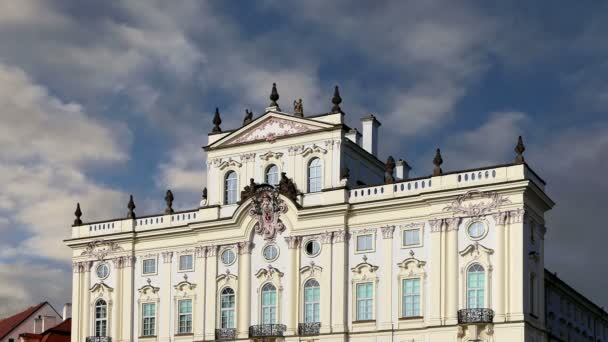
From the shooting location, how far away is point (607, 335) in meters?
85.9

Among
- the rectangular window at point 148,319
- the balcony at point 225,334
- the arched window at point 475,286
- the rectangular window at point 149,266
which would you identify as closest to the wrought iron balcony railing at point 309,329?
the balcony at point 225,334

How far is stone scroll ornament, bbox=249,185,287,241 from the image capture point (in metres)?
66.9

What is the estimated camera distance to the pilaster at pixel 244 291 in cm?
6669

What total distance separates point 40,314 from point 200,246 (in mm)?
28026

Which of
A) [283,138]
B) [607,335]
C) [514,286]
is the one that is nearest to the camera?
[514,286]

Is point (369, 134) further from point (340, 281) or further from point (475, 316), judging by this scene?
point (475, 316)

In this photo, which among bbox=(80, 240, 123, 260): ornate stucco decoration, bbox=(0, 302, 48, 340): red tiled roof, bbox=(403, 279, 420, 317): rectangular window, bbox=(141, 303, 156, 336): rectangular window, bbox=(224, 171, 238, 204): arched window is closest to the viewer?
bbox=(403, 279, 420, 317): rectangular window

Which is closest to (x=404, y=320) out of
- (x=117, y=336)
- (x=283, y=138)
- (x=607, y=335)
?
(x=283, y=138)

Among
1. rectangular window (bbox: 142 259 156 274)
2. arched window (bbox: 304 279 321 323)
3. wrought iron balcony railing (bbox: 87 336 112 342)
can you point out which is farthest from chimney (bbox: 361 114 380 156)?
wrought iron balcony railing (bbox: 87 336 112 342)

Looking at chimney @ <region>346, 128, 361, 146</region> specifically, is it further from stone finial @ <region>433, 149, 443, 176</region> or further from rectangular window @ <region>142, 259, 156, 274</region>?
rectangular window @ <region>142, 259, 156, 274</region>

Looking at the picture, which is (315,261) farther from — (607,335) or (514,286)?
(607,335)

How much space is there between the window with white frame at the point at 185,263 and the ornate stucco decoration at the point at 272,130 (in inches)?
306

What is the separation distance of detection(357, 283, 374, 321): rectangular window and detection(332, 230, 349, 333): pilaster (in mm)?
763

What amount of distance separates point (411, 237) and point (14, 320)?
42.6 metres
